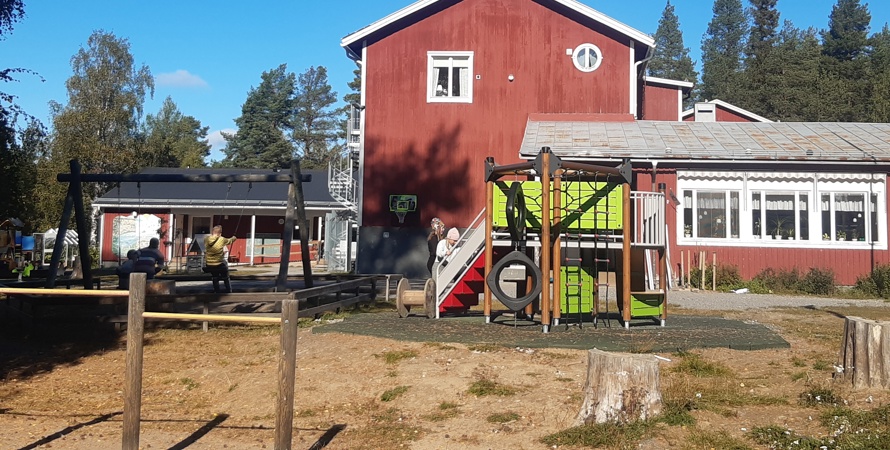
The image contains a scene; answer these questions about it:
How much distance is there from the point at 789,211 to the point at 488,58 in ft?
35.3

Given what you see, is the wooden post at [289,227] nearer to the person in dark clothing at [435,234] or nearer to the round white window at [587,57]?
the person in dark clothing at [435,234]

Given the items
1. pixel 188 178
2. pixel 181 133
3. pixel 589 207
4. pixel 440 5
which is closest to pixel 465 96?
pixel 440 5

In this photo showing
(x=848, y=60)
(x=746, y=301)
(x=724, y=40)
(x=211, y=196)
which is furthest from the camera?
(x=724, y=40)

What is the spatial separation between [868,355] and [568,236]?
489cm

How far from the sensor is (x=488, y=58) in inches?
1031

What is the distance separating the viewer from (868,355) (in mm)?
8070

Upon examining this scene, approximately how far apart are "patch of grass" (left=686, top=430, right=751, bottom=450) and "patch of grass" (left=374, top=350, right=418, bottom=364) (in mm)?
4111

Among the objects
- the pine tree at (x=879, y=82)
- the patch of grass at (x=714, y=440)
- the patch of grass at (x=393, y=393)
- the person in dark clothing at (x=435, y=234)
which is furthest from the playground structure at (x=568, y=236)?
the pine tree at (x=879, y=82)

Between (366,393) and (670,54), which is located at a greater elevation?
(670,54)

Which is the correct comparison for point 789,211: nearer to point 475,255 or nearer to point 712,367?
point 475,255

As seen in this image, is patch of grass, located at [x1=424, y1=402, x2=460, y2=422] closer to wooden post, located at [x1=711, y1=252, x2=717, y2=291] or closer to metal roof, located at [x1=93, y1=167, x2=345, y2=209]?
wooden post, located at [x1=711, y1=252, x2=717, y2=291]

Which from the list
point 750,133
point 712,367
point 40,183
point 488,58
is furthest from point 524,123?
point 40,183

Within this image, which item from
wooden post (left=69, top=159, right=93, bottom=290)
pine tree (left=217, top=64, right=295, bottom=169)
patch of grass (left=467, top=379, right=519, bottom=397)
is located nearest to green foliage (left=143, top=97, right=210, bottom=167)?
pine tree (left=217, top=64, right=295, bottom=169)

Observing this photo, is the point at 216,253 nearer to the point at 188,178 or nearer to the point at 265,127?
the point at 188,178
